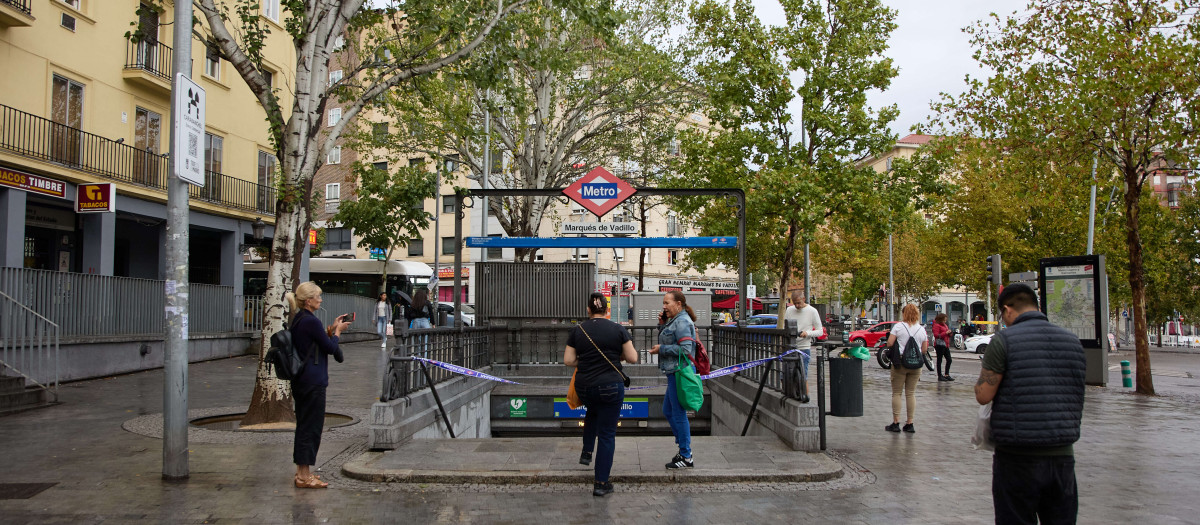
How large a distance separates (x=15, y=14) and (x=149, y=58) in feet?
15.5

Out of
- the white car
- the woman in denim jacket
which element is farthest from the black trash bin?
the white car

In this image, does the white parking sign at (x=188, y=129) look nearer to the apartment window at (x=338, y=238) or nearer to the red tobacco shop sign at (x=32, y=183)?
the red tobacco shop sign at (x=32, y=183)

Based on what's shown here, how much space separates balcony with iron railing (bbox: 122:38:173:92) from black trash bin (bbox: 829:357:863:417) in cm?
1779

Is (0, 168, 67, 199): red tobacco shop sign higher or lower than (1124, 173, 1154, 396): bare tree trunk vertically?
higher

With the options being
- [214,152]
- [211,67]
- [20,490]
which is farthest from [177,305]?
[211,67]

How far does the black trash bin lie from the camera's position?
9.34 metres

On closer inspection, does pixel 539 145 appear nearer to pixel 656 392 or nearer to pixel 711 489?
pixel 656 392

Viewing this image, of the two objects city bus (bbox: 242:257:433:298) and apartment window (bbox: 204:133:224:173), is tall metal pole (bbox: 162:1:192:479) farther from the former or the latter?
city bus (bbox: 242:257:433:298)

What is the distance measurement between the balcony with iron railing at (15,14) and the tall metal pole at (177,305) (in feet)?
40.2

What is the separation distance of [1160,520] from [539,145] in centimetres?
2118

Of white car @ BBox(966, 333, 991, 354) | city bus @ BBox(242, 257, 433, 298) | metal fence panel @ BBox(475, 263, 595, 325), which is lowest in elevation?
white car @ BBox(966, 333, 991, 354)

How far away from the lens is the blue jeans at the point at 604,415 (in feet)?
22.6

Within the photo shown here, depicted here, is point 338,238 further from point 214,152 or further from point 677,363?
point 677,363

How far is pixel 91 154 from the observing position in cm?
1912
